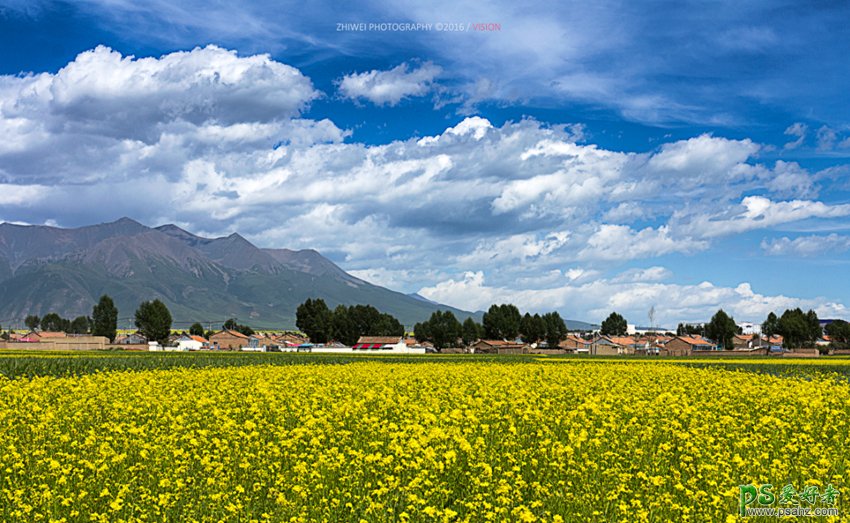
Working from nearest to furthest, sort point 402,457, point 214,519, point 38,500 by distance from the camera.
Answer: point 214,519 → point 38,500 → point 402,457

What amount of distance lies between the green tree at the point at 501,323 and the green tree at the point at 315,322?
145 feet

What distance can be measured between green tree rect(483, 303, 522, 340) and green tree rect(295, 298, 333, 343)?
44.1 m

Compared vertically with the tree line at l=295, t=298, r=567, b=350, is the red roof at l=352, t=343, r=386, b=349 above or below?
below

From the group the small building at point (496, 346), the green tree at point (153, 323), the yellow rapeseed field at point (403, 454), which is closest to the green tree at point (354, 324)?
Result: the small building at point (496, 346)

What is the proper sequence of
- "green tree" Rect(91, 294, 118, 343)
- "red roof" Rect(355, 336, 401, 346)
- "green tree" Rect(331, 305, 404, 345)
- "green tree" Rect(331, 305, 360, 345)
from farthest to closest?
"green tree" Rect(91, 294, 118, 343) → "green tree" Rect(331, 305, 404, 345) → "green tree" Rect(331, 305, 360, 345) → "red roof" Rect(355, 336, 401, 346)

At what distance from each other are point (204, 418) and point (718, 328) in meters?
184

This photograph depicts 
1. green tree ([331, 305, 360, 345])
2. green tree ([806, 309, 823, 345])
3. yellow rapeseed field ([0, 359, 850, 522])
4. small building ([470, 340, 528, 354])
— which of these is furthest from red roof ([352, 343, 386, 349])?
yellow rapeseed field ([0, 359, 850, 522])

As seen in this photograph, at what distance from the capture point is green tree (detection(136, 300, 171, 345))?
177m

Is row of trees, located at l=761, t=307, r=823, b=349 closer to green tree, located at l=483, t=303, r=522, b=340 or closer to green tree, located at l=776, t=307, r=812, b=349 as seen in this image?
green tree, located at l=776, t=307, r=812, b=349

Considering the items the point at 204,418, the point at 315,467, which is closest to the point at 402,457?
→ the point at 315,467

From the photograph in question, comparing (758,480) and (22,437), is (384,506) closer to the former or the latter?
(758,480)

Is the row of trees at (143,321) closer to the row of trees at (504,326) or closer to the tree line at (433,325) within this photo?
the tree line at (433,325)

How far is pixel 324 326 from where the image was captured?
174125 millimetres

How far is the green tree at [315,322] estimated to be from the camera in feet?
568
